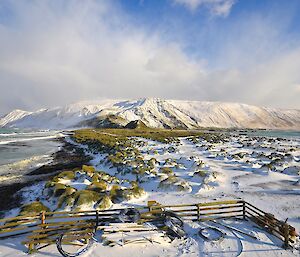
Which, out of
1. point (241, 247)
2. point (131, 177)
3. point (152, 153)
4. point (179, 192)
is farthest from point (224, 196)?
point (152, 153)

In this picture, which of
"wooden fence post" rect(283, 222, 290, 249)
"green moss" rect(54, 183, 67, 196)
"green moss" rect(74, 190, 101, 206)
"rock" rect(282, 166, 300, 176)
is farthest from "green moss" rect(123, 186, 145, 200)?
"rock" rect(282, 166, 300, 176)

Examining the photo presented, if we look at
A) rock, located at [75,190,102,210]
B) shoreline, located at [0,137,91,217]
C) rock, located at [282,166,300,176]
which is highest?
rock, located at [282,166,300,176]

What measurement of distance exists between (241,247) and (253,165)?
20.2 m

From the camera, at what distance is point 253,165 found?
29.0m

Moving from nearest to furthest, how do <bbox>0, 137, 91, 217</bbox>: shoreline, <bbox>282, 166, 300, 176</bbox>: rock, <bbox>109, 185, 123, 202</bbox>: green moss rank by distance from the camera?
<bbox>109, 185, 123, 202</bbox>: green moss, <bbox>0, 137, 91, 217</bbox>: shoreline, <bbox>282, 166, 300, 176</bbox>: rock

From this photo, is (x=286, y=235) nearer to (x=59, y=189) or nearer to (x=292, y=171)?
(x=59, y=189)

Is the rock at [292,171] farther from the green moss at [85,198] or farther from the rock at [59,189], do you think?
the rock at [59,189]

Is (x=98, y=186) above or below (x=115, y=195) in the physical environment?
above

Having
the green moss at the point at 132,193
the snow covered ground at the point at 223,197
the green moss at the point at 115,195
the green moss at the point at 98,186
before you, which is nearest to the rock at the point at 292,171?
the snow covered ground at the point at 223,197

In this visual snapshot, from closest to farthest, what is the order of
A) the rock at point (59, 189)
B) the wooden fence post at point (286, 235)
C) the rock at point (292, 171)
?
the wooden fence post at point (286, 235), the rock at point (59, 189), the rock at point (292, 171)

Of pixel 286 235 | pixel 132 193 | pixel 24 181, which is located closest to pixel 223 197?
pixel 132 193

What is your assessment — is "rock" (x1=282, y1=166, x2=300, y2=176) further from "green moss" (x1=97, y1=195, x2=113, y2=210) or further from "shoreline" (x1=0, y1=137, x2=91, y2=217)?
"shoreline" (x1=0, y1=137, x2=91, y2=217)

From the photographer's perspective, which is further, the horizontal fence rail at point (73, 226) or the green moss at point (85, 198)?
the green moss at point (85, 198)

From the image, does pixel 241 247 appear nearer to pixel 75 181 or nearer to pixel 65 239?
pixel 65 239
